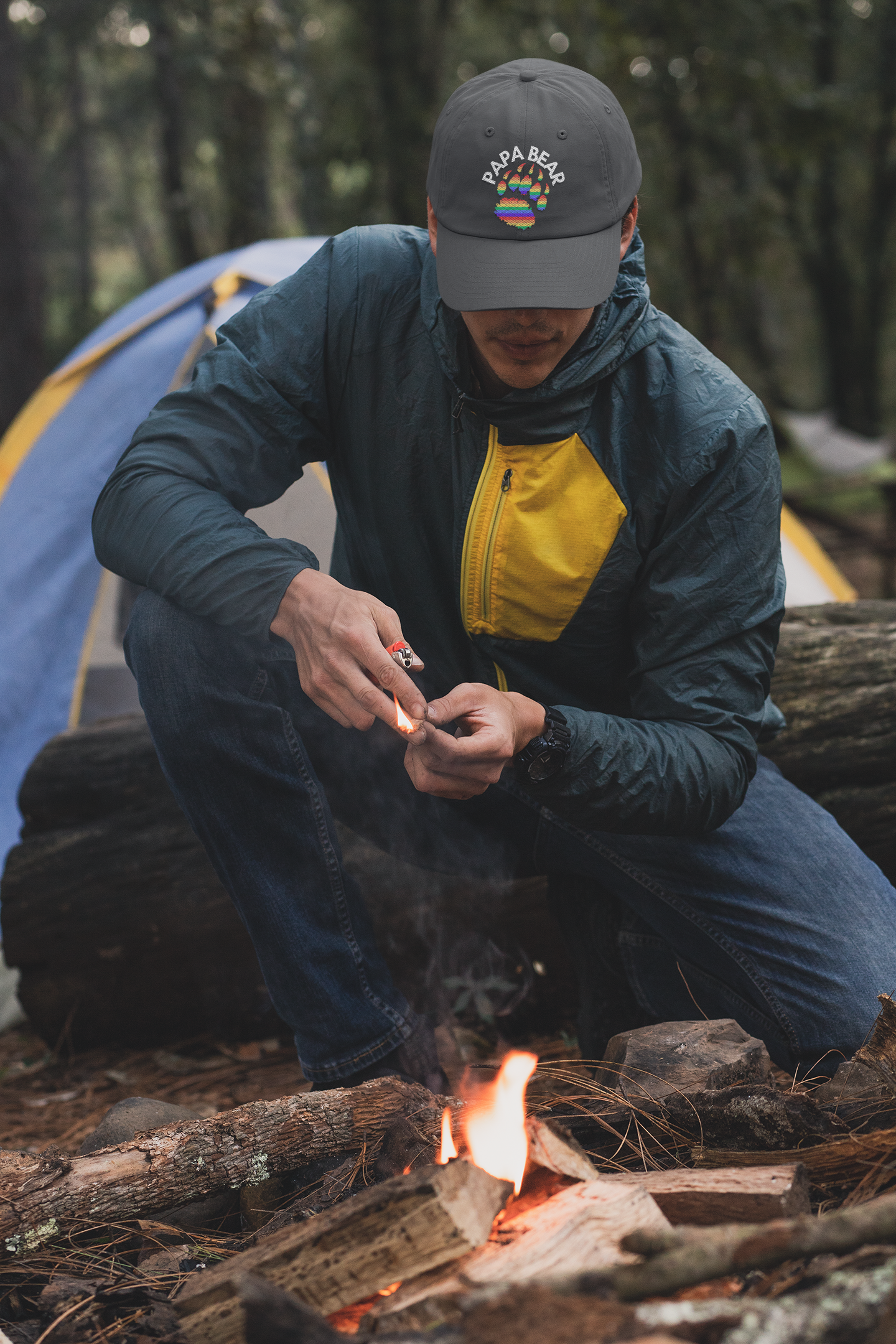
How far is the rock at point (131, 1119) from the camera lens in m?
2.00

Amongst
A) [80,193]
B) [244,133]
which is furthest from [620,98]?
[80,193]

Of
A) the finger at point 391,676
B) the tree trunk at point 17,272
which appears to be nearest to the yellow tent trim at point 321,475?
the finger at point 391,676

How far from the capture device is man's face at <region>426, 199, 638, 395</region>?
1844mm

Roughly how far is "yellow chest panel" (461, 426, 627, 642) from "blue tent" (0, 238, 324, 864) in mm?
2160

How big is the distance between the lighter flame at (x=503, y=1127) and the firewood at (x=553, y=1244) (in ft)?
0.21

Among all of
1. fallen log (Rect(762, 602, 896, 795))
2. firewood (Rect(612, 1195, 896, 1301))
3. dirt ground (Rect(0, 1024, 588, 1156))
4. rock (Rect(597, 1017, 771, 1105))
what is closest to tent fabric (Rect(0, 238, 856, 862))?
dirt ground (Rect(0, 1024, 588, 1156))

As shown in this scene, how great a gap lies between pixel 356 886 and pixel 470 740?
1.82 feet

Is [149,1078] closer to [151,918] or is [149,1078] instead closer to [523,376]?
[151,918]

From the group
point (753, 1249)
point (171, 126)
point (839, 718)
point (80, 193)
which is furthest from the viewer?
point (80, 193)

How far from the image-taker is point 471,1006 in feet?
9.48

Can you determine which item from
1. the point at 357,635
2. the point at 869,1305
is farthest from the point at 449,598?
the point at 869,1305

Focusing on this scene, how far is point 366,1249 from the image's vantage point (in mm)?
1372

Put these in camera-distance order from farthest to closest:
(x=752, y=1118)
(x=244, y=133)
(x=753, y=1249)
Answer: (x=244, y=133) < (x=752, y=1118) < (x=753, y=1249)

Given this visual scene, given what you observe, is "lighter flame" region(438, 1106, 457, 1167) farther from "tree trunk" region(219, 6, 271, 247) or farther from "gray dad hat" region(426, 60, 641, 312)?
"tree trunk" region(219, 6, 271, 247)
